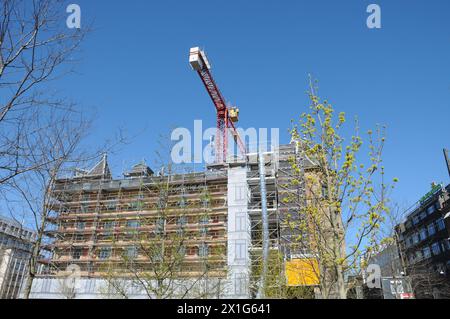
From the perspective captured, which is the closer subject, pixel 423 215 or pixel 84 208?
pixel 84 208

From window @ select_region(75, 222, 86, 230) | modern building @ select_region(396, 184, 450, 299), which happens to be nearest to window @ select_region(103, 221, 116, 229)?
window @ select_region(75, 222, 86, 230)

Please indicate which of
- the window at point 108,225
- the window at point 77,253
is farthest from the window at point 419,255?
the window at point 77,253

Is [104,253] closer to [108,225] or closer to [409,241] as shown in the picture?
[108,225]

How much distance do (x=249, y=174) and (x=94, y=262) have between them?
61.3 ft

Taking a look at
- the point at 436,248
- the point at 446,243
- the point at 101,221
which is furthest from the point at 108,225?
the point at 436,248

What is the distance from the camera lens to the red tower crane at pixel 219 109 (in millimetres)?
48250

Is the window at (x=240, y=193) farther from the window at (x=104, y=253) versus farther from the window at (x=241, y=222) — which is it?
the window at (x=104, y=253)

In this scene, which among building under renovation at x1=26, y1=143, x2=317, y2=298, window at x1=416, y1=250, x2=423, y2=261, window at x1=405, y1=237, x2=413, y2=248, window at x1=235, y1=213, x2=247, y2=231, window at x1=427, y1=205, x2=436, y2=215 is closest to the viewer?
building under renovation at x1=26, y1=143, x2=317, y2=298

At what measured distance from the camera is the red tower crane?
48250 mm

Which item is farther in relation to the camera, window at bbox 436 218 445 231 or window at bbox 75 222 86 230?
window at bbox 436 218 445 231

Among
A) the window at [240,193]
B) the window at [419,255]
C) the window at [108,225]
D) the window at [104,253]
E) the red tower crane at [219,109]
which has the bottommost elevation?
the window at [104,253]

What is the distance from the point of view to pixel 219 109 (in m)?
53.0

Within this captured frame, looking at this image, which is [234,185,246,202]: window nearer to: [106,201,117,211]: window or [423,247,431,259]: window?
Result: [106,201,117,211]: window
